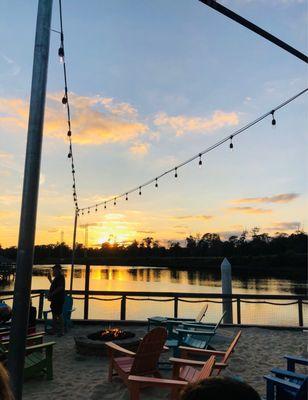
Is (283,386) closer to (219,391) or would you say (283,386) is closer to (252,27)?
(252,27)

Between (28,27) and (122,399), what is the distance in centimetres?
478

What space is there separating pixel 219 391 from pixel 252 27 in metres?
3.15

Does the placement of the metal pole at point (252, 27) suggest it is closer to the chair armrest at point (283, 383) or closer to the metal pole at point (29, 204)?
the metal pole at point (29, 204)

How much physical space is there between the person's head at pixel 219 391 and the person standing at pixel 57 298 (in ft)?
28.2

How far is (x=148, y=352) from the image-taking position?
16.9 feet

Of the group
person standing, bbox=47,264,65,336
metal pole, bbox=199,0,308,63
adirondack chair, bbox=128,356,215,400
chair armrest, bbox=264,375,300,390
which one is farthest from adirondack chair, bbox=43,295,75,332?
metal pole, bbox=199,0,308,63

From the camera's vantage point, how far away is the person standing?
921cm

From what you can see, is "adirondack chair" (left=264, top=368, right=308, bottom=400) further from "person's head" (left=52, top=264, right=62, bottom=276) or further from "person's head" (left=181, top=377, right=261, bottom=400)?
"person's head" (left=52, top=264, right=62, bottom=276)

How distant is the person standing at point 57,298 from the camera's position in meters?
9.21

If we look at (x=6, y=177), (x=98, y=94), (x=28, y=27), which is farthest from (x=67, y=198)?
(x=28, y=27)

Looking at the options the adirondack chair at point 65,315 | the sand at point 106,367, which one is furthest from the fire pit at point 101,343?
the adirondack chair at point 65,315

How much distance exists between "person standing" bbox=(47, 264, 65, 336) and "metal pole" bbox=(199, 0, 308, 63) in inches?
283

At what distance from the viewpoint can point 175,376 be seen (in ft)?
16.4

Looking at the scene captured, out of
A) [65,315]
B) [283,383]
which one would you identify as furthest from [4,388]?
[65,315]
